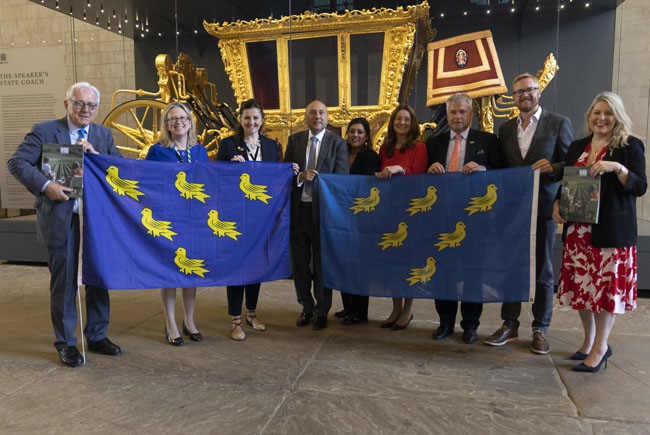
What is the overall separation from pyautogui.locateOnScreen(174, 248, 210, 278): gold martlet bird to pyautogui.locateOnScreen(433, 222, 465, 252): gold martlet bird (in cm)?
150

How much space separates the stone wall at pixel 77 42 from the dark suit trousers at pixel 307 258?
3149 mm

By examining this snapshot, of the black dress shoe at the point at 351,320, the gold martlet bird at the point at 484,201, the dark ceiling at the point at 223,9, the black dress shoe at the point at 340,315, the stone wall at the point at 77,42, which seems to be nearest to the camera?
the gold martlet bird at the point at 484,201

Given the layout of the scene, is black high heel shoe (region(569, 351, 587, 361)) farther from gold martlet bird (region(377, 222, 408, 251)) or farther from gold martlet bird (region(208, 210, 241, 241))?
gold martlet bird (region(208, 210, 241, 241))

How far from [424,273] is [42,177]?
7.35ft

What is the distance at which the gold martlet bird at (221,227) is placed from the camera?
3.10 m

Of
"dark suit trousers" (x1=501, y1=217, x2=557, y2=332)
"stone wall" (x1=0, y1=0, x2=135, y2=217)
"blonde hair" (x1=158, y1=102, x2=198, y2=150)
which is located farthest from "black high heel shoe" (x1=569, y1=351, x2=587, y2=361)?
"stone wall" (x1=0, y1=0, x2=135, y2=217)

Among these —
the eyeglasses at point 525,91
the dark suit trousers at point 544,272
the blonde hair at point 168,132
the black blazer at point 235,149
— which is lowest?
the dark suit trousers at point 544,272

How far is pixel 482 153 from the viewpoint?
301 centimetres

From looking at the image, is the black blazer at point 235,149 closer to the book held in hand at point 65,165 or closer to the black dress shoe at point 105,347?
the book held in hand at point 65,165

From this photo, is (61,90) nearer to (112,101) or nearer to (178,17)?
(112,101)

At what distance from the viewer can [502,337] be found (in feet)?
10.2

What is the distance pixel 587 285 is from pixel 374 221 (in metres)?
1.26

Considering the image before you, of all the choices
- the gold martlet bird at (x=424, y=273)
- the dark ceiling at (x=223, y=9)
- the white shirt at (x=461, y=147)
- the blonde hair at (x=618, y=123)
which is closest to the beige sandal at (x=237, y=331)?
the gold martlet bird at (x=424, y=273)

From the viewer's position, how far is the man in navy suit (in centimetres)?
298
